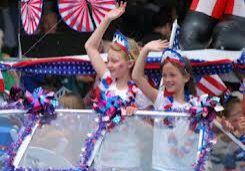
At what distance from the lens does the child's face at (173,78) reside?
4.43 metres

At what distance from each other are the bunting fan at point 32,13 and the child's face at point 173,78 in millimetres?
2445

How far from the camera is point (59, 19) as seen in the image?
22.1ft

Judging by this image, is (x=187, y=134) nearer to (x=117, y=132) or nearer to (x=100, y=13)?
(x=117, y=132)

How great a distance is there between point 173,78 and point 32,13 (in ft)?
8.29

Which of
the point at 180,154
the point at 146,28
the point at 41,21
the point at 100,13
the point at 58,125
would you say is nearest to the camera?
the point at 180,154

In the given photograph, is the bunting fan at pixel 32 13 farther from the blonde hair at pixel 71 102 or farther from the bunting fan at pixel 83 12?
the blonde hair at pixel 71 102

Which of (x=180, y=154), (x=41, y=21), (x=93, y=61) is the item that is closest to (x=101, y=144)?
(x=180, y=154)

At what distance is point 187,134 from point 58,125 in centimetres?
73

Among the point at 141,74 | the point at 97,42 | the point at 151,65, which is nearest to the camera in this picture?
the point at 141,74

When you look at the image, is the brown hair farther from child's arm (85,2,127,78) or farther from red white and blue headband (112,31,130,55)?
child's arm (85,2,127,78)

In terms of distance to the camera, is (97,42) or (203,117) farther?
(97,42)

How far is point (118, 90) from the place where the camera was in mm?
4730

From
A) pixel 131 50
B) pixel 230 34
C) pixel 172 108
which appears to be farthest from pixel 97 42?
pixel 230 34

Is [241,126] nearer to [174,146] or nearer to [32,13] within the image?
[174,146]
